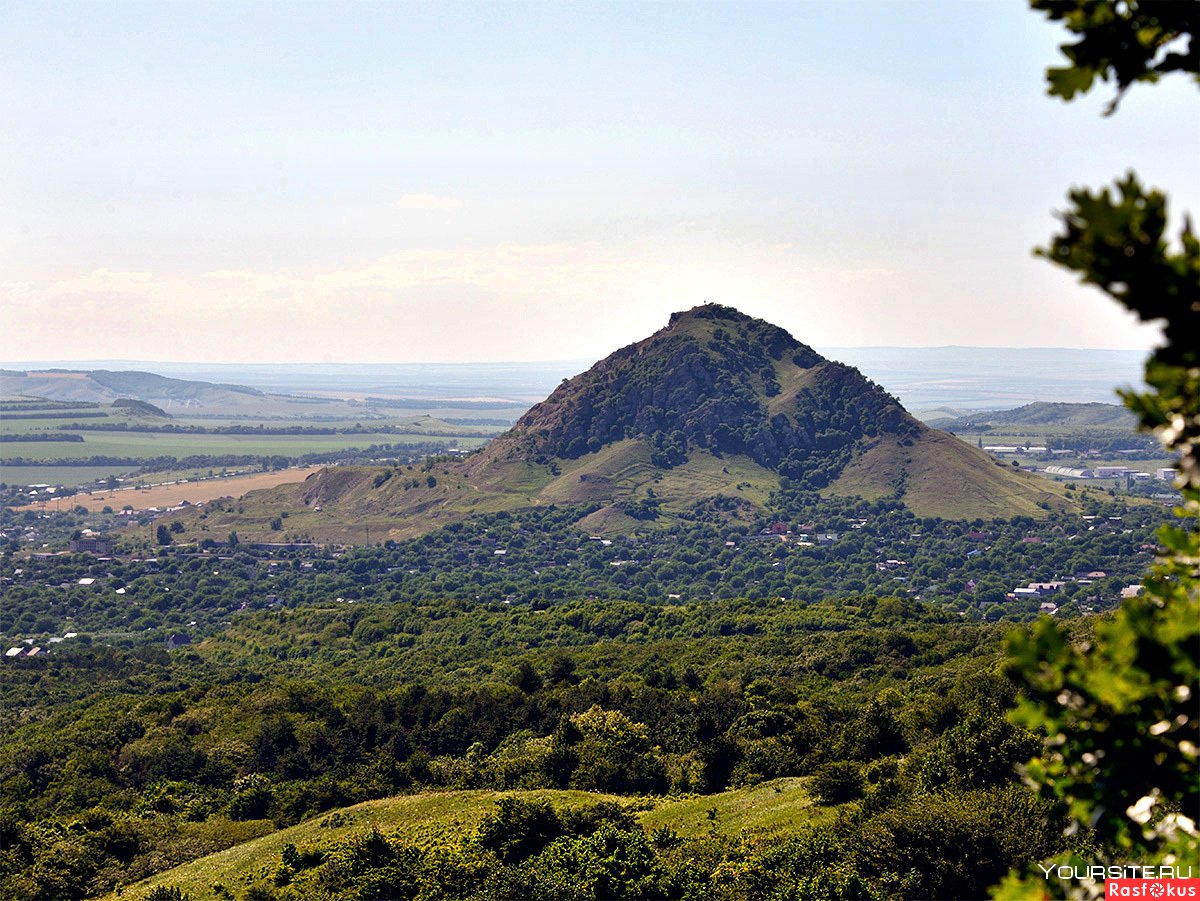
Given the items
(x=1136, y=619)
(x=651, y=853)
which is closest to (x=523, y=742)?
(x=651, y=853)

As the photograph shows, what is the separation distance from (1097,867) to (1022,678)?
8.84 metres

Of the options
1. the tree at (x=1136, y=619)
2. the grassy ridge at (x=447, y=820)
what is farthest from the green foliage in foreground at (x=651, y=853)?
the tree at (x=1136, y=619)

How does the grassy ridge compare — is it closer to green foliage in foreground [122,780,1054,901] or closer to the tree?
green foliage in foreground [122,780,1054,901]

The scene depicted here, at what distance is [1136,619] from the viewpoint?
8594 mm

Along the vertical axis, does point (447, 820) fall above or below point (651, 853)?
below

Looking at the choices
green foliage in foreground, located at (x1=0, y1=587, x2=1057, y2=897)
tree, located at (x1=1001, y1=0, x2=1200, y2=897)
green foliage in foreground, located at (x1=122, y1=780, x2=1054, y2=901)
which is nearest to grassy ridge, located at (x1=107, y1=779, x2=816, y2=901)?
green foliage in foreground, located at (x1=122, y1=780, x2=1054, y2=901)

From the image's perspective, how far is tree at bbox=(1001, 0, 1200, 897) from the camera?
27.4 ft

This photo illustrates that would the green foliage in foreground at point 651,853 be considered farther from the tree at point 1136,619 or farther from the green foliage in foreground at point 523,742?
the tree at point 1136,619

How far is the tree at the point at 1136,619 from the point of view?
8.35 metres

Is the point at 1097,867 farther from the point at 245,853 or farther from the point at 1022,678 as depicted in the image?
the point at 245,853

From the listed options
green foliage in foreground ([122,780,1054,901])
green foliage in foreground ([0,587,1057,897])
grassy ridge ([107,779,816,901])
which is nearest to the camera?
green foliage in foreground ([122,780,1054,901])

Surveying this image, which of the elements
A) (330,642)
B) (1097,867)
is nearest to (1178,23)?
(1097,867)

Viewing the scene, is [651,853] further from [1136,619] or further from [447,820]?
[1136,619]

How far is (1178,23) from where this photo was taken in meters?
9.64
